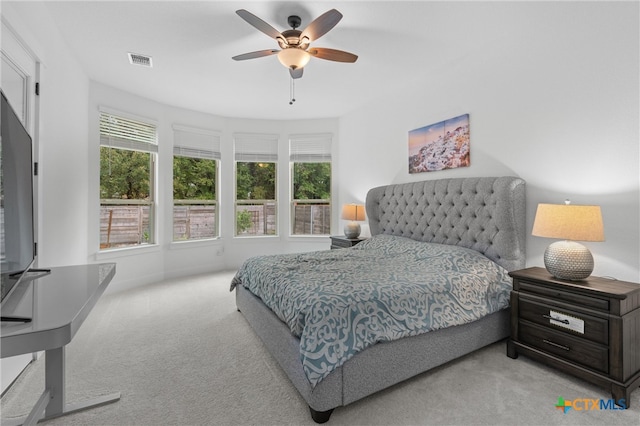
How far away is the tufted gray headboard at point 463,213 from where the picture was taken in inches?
107

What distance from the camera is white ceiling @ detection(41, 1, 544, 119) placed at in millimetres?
2430

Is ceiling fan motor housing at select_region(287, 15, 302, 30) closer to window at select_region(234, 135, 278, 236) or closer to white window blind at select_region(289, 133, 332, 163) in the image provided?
white window blind at select_region(289, 133, 332, 163)

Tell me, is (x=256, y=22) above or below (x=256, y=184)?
above

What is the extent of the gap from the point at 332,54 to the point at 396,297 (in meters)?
1.99

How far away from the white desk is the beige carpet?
6.8 inches

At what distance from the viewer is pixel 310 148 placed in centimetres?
552

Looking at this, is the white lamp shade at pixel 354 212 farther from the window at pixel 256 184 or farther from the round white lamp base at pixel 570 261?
the round white lamp base at pixel 570 261

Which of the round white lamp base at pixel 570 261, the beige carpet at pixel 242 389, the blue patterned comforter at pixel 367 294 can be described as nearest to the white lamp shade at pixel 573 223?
the round white lamp base at pixel 570 261

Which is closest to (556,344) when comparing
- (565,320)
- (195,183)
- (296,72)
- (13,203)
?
(565,320)

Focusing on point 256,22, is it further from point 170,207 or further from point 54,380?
point 170,207

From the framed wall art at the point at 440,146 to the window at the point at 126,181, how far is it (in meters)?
3.70

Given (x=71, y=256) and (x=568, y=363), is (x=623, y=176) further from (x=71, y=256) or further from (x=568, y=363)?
(x=71, y=256)

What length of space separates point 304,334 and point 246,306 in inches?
52.2

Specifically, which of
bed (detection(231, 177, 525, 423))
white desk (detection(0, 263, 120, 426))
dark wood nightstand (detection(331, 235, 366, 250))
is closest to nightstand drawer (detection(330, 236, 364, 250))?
dark wood nightstand (detection(331, 235, 366, 250))
